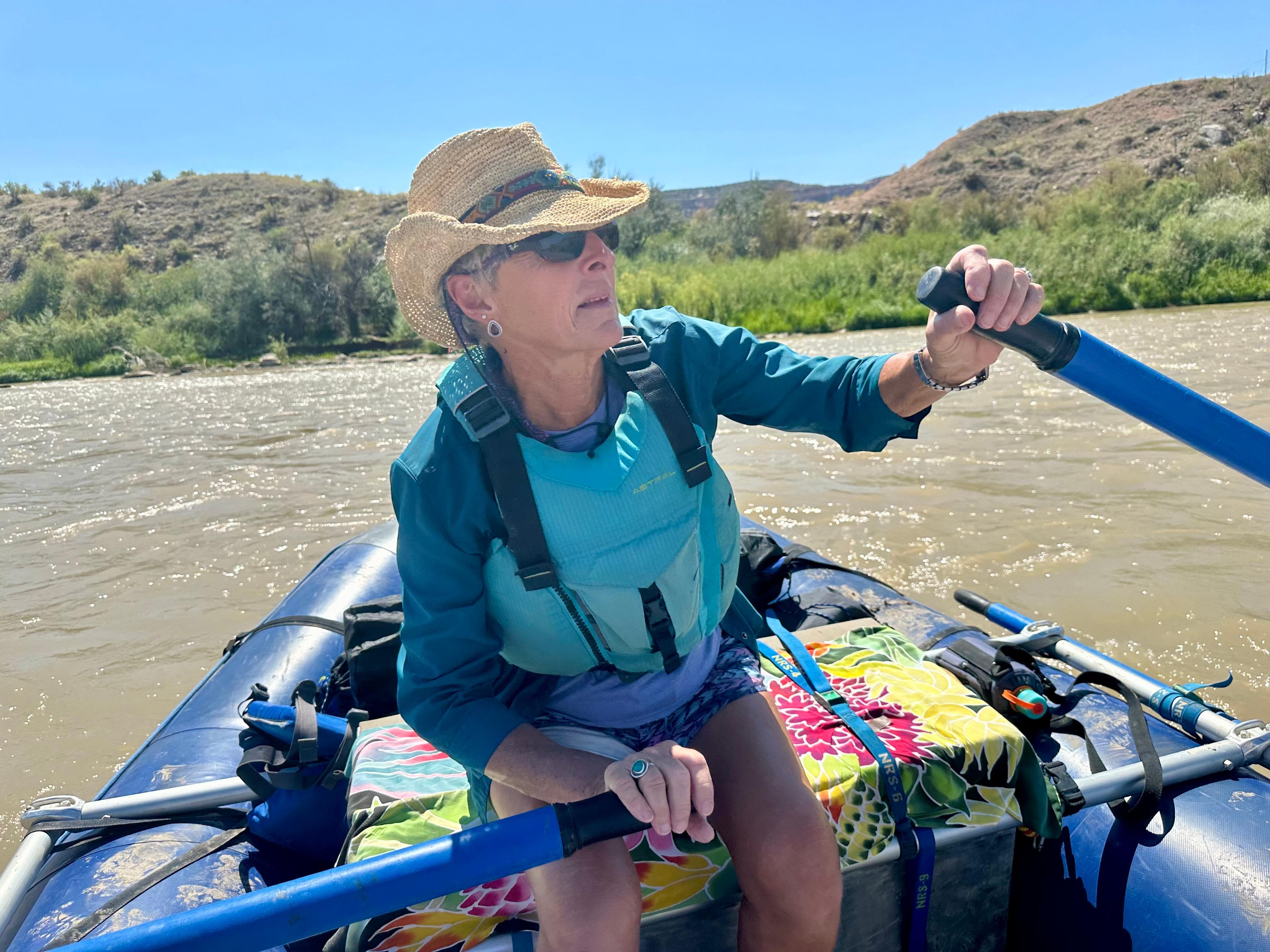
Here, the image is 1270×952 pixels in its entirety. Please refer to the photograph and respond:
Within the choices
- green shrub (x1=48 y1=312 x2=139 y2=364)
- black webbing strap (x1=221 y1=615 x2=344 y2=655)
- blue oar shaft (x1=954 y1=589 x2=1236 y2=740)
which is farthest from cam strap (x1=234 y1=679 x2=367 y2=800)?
green shrub (x1=48 y1=312 x2=139 y2=364)

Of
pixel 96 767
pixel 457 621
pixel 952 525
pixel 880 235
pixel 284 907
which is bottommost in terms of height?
pixel 96 767

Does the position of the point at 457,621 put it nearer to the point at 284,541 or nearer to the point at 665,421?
the point at 665,421

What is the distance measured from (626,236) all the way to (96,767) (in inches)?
932

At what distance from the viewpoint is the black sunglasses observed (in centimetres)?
117

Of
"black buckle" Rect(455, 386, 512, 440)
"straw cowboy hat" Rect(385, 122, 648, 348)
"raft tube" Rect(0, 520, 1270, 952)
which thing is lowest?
"raft tube" Rect(0, 520, 1270, 952)

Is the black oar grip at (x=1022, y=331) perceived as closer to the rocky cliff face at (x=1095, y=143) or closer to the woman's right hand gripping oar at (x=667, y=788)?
the woman's right hand gripping oar at (x=667, y=788)

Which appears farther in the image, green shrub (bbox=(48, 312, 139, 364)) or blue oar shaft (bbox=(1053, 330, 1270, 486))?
green shrub (bbox=(48, 312, 139, 364))

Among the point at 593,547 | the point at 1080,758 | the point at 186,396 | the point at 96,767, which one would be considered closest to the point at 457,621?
the point at 593,547

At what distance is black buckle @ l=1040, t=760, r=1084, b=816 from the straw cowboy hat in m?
1.10

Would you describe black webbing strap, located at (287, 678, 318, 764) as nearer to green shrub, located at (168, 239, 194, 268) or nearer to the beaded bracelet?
the beaded bracelet


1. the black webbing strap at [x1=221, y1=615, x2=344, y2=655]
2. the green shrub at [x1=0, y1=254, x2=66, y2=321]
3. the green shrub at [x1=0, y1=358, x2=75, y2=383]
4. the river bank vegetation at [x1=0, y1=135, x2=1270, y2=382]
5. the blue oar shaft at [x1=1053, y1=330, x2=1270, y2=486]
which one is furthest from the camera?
the green shrub at [x1=0, y1=254, x2=66, y2=321]

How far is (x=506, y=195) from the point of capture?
1.23 meters

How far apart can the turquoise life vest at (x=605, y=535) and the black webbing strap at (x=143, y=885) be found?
2.14 feet

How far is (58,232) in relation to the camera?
43.2 m
